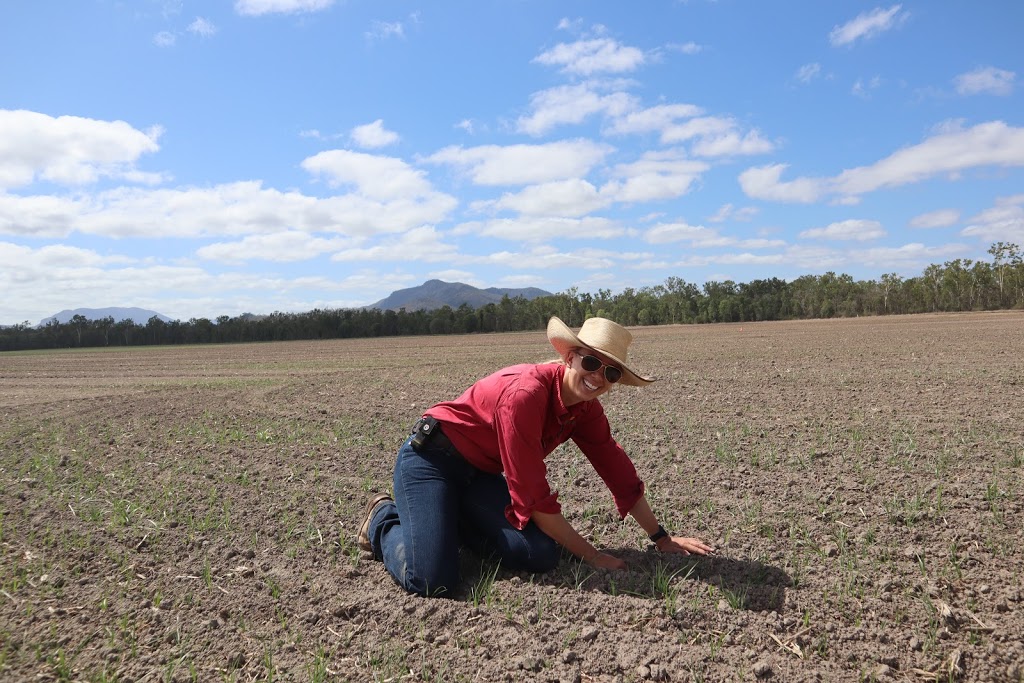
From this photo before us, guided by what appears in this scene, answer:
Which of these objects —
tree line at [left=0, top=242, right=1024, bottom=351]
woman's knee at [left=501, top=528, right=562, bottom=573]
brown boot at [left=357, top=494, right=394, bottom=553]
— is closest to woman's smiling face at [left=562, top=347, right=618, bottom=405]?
woman's knee at [left=501, top=528, right=562, bottom=573]

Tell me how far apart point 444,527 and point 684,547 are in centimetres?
133

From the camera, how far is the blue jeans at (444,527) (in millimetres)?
3523

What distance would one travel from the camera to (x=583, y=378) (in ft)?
10.8

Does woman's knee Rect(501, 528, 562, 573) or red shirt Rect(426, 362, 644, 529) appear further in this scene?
woman's knee Rect(501, 528, 562, 573)

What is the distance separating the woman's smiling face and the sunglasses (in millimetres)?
11

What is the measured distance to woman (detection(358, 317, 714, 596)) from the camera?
3285 mm

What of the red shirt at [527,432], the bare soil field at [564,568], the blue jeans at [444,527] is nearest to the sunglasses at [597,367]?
the red shirt at [527,432]

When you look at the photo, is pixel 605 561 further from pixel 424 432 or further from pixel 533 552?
pixel 424 432

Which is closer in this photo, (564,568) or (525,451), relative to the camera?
(525,451)

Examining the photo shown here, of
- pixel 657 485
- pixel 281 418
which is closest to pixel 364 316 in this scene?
pixel 281 418

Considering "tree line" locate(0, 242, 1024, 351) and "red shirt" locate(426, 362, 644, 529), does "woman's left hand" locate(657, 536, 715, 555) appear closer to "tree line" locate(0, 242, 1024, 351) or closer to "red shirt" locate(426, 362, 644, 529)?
"red shirt" locate(426, 362, 644, 529)

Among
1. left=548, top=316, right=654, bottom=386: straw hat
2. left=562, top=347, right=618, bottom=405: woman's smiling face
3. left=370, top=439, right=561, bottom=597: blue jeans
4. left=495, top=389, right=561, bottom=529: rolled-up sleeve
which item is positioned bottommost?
left=370, top=439, right=561, bottom=597: blue jeans

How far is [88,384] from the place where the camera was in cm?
1859

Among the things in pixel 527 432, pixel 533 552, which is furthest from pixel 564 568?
pixel 527 432
